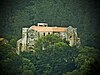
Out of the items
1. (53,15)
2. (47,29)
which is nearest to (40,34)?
(47,29)

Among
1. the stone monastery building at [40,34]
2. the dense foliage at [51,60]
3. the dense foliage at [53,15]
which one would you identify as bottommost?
the dense foliage at [51,60]

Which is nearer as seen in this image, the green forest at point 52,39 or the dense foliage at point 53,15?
the green forest at point 52,39

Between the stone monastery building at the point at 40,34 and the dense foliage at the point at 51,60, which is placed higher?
the stone monastery building at the point at 40,34

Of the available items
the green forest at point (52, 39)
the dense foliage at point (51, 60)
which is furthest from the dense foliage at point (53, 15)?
the dense foliage at point (51, 60)

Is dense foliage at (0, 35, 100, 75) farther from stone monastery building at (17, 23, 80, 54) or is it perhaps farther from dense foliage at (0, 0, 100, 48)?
dense foliage at (0, 0, 100, 48)

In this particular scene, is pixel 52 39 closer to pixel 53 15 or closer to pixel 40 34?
pixel 40 34

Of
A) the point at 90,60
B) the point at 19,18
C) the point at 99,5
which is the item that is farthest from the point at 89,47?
the point at 19,18

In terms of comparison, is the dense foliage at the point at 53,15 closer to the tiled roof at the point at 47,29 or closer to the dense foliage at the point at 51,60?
the tiled roof at the point at 47,29

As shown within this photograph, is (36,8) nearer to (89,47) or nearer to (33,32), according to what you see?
(33,32)
